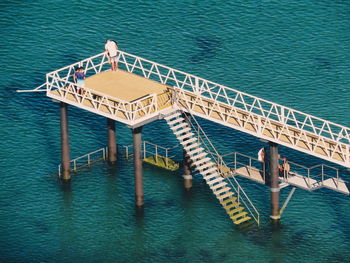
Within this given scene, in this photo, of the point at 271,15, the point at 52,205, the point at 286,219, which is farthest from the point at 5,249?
the point at 271,15

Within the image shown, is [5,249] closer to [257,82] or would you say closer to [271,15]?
[257,82]

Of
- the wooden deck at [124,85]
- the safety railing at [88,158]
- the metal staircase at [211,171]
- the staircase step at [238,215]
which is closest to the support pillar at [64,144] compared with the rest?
the safety railing at [88,158]

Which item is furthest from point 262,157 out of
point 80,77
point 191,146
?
point 80,77

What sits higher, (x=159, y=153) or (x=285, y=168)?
(x=159, y=153)

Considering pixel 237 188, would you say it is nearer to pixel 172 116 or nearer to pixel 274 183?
pixel 274 183

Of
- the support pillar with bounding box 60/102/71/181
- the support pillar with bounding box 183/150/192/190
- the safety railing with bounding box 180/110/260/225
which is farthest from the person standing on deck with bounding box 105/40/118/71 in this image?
the support pillar with bounding box 183/150/192/190

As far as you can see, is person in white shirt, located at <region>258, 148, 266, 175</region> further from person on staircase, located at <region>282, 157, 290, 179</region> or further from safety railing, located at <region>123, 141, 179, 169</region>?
safety railing, located at <region>123, 141, 179, 169</region>
